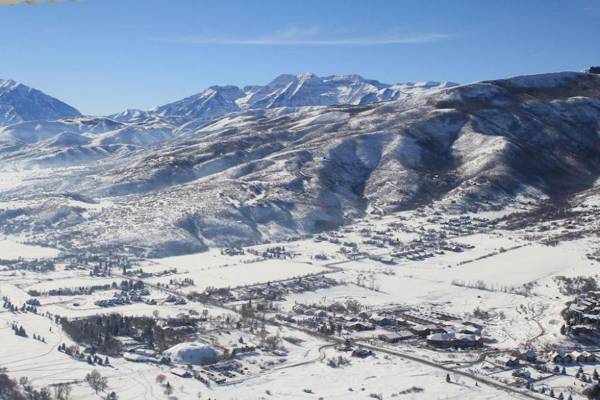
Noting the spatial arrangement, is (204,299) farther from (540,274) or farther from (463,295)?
(540,274)

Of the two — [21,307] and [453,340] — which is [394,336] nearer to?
[453,340]

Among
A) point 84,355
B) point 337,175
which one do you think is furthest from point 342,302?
point 337,175

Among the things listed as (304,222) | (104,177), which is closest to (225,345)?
(304,222)

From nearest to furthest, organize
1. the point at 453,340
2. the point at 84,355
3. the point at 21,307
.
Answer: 1. the point at 84,355
2. the point at 453,340
3. the point at 21,307

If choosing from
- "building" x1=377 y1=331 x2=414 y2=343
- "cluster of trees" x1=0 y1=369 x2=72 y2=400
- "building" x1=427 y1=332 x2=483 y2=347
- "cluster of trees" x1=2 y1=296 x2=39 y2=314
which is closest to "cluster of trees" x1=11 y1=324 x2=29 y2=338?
"cluster of trees" x1=2 y1=296 x2=39 y2=314

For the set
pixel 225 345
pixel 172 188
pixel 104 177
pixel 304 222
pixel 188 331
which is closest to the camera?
pixel 225 345

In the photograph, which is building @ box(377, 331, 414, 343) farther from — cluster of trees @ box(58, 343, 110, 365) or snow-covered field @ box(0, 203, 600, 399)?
cluster of trees @ box(58, 343, 110, 365)

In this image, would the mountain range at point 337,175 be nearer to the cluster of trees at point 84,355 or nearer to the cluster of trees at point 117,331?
the cluster of trees at point 117,331

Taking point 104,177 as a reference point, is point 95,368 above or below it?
below
